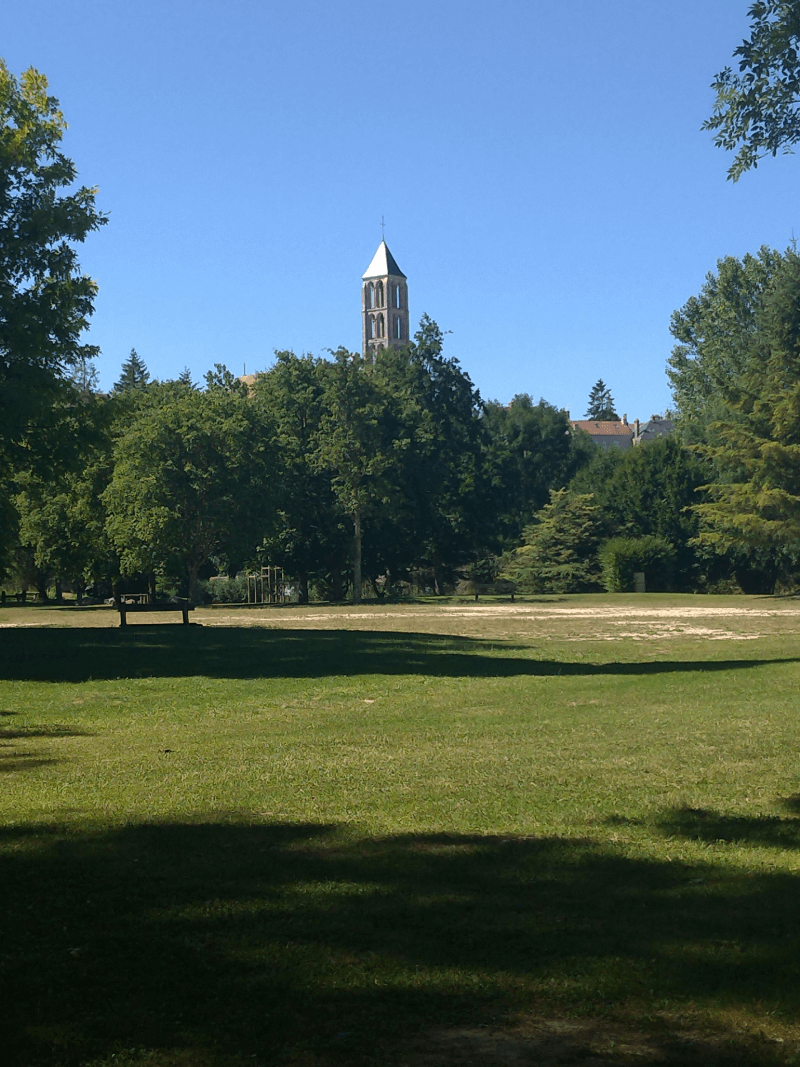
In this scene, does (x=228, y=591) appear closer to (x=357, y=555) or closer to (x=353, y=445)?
(x=357, y=555)

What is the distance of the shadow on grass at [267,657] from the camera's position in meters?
19.4

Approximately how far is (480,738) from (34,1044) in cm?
805

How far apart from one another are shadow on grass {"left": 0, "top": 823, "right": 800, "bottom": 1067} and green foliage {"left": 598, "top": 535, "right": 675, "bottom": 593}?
195 ft

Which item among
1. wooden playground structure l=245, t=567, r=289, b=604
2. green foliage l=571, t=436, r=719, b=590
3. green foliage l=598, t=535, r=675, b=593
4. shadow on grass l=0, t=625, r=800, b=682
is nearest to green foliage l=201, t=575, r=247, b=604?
wooden playground structure l=245, t=567, r=289, b=604

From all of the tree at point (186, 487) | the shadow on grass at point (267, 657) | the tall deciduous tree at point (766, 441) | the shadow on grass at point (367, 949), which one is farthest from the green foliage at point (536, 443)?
the shadow on grass at point (367, 949)

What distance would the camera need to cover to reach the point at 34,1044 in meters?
3.93

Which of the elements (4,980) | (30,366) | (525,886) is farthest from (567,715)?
(30,366)

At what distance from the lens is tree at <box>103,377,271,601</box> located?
54281mm

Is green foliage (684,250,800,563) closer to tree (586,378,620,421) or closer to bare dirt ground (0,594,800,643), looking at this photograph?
bare dirt ground (0,594,800,643)

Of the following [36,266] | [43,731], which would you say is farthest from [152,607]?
[43,731]

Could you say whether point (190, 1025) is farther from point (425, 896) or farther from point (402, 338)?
point (402, 338)

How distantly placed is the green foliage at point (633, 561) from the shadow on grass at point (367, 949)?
5951 centimetres

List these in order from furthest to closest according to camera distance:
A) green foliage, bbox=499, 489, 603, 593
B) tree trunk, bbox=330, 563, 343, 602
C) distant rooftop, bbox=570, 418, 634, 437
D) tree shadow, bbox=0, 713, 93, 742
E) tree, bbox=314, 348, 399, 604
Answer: distant rooftop, bbox=570, 418, 634, 437, tree trunk, bbox=330, 563, 343, 602, green foliage, bbox=499, 489, 603, 593, tree, bbox=314, 348, 399, 604, tree shadow, bbox=0, 713, 93, 742

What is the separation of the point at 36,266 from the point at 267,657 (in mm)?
10254
